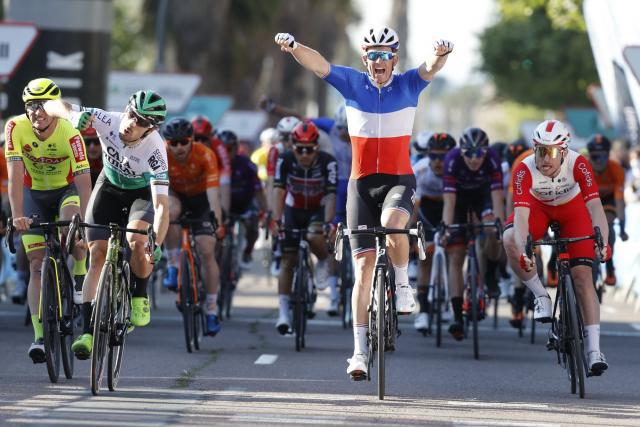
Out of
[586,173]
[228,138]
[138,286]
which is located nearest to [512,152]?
[228,138]

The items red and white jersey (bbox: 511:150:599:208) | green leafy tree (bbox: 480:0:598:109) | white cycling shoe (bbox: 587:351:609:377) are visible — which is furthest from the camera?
green leafy tree (bbox: 480:0:598:109)

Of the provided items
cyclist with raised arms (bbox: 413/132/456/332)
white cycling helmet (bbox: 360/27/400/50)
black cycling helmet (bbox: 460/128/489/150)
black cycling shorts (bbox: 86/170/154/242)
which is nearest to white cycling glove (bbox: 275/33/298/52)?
white cycling helmet (bbox: 360/27/400/50)

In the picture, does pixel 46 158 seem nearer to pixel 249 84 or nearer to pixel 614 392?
pixel 614 392

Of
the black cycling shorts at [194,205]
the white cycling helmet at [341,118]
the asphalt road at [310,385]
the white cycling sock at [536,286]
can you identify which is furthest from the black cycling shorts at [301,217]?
the white cycling sock at [536,286]

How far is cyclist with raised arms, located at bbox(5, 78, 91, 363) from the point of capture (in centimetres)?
1164

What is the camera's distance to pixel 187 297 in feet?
46.1

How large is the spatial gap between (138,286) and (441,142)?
5.57 metres

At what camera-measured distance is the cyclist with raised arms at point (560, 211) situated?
11.7m

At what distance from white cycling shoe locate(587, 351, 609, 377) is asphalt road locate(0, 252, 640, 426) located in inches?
7.5

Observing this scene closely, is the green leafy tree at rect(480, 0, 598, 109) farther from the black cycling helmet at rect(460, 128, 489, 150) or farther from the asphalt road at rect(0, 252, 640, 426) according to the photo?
the asphalt road at rect(0, 252, 640, 426)

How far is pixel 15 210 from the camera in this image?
11633mm

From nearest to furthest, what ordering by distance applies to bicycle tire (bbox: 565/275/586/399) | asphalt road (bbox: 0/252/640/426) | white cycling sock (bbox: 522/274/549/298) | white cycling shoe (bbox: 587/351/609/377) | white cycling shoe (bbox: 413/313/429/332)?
asphalt road (bbox: 0/252/640/426) < white cycling shoe (bbox: 587/351/609/377) < bicycle tire (bbox: 565/275/586/399) < white cycling sock (bbox: 522/274/549/298) < white cycling shoe (bbox: 413/313/429/332)

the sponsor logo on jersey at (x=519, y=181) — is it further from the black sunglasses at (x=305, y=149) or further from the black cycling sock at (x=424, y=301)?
the black cycling sock at (x=424, y=301)

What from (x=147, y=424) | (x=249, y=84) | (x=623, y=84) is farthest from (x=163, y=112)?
(x=249, y=84)
